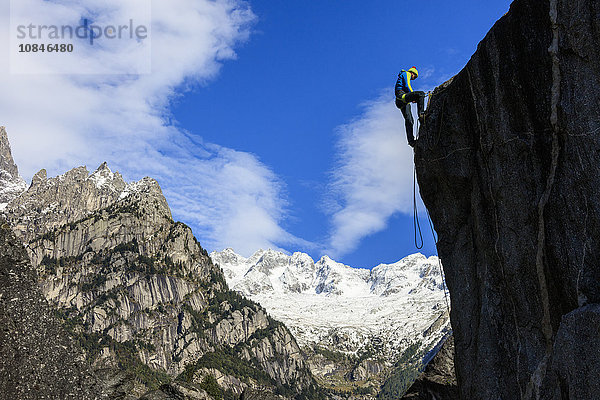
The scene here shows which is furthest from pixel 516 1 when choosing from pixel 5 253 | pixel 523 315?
pixel 5 253

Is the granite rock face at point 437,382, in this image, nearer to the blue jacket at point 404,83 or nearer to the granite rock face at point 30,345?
the blue jacket at point 404,83

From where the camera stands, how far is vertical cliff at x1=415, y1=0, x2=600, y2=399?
13.1 m

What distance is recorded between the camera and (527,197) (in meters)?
14.9

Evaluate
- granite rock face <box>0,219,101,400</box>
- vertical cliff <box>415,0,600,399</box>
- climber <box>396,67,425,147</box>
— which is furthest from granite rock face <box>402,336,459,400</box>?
granite rock face <box>0,219,101,400</box>

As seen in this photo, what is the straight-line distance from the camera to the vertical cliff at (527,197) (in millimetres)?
13055

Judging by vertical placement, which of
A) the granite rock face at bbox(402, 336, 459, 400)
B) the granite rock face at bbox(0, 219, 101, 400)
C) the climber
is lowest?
the granite rock face at bbox(402, 336, 459, 400)

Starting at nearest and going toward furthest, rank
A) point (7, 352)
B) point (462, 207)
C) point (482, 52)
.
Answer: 1. point (7, 352)
2. point (482, 52)
3. point (462, 207)

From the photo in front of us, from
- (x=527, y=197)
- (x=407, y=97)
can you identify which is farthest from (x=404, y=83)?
(x=527, y=197)

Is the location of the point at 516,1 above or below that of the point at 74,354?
above

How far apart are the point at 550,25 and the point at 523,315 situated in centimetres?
872

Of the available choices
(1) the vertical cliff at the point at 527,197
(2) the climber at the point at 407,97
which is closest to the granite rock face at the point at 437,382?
(1) the vertical cliff at the point at 527,197

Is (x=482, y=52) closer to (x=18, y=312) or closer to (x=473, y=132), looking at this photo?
(x=473, y=132)

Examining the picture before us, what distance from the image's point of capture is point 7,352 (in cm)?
930

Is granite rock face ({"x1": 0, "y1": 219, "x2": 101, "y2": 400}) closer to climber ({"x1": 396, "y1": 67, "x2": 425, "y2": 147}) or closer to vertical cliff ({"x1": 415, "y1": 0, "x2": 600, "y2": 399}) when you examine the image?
vertical cliff ({"x1": 415, "y1": 0, "x2": 600, "y2": 399})
